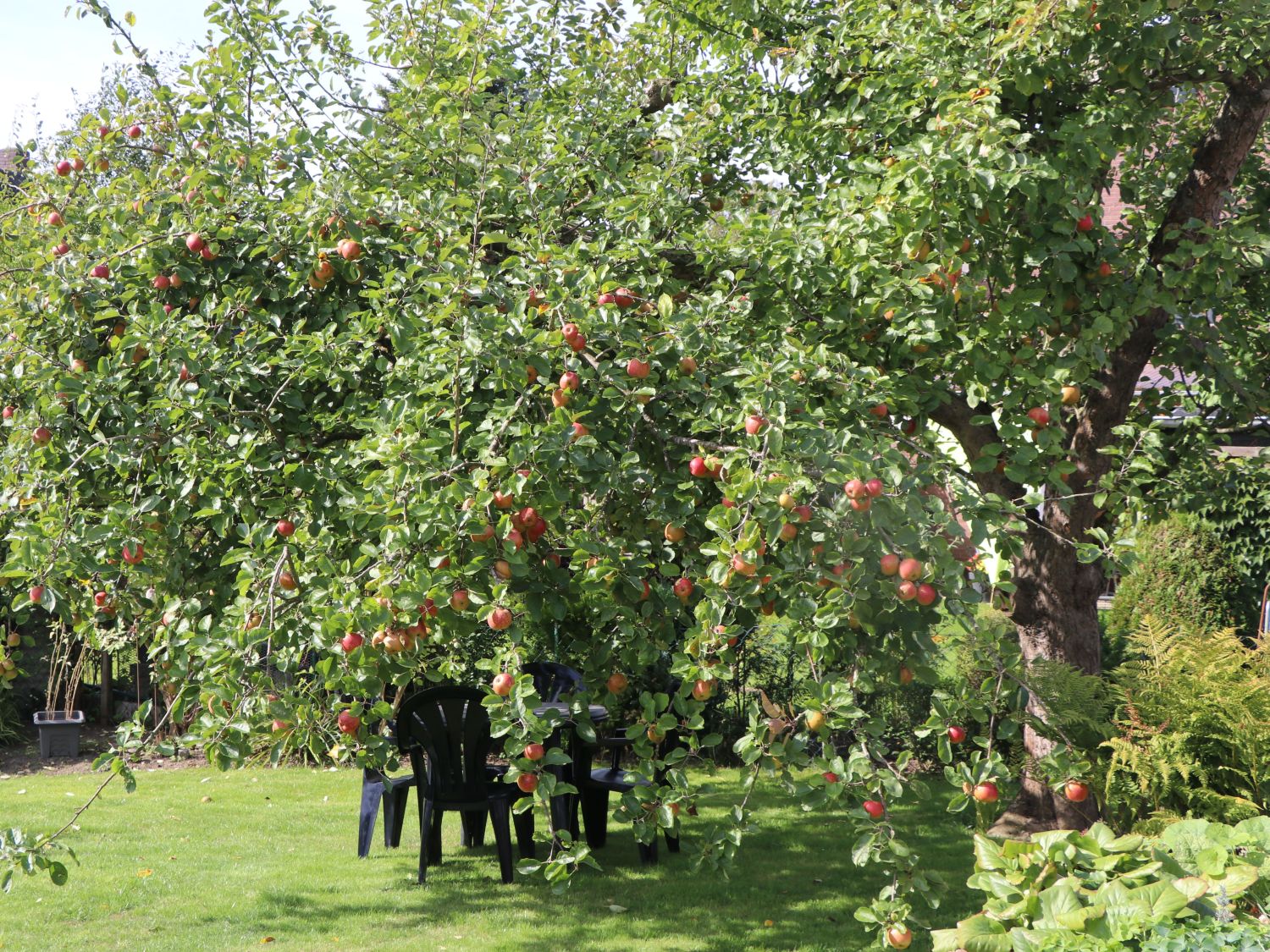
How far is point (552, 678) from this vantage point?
6688 millimetres

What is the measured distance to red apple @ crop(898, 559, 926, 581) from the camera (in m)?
2.79

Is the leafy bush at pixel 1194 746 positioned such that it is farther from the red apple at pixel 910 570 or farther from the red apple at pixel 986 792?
the red apple at pixel 910 570

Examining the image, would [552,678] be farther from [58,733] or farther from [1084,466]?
[58,733]

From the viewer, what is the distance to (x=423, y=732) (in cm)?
526

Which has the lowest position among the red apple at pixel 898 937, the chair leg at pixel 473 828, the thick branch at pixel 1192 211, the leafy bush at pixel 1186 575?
the chair leg at pixel 473 828

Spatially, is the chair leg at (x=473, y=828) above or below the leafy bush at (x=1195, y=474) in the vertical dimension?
below

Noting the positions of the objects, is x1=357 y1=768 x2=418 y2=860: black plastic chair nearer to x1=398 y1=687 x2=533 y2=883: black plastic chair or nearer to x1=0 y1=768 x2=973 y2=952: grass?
x1=0 y1=768 x2=973 y2=952: grass

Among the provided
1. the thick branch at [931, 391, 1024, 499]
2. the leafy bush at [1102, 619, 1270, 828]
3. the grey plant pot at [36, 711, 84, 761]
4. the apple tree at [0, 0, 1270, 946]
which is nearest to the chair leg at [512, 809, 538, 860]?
the apple tree at [0, 0, 1270, 946]

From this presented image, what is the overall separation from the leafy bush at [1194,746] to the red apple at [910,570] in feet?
6.73

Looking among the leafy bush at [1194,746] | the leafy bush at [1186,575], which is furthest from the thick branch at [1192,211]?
the leafy bush at [1186,575]

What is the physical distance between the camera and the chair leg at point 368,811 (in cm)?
570

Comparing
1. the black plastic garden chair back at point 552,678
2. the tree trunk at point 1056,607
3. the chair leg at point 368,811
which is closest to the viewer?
the chair leg at point 368,811

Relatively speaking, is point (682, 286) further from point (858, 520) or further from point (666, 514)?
point (858, 520)

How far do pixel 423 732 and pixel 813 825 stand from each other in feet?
9.48
